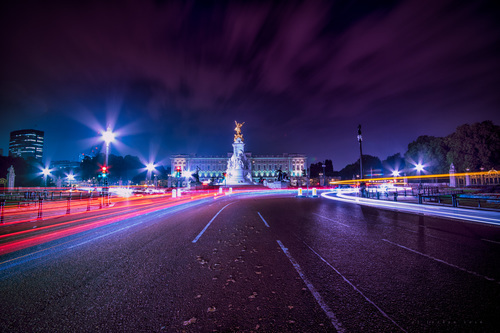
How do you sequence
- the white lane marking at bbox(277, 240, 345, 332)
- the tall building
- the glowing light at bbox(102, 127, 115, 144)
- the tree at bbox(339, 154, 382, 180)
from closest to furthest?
the white lane marking at bbox(277, 240, 345, 332) → the glowing light at bbox(102, 127, 115, 144) → the tree at bbox(339, 154, 382, 180) → the tall building

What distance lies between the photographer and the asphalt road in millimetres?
2930

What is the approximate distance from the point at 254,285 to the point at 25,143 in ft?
604

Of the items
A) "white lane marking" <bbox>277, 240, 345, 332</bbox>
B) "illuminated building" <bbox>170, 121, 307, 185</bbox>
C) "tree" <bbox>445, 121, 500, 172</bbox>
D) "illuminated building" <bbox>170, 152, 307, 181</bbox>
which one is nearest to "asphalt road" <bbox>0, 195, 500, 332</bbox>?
"white lane marking" <bbox>277, 240, 345, 332</bbox>

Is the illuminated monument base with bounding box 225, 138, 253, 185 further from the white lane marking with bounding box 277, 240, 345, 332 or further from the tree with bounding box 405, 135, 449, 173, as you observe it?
the white lane marking with bounding box 277, 240, 345, 332

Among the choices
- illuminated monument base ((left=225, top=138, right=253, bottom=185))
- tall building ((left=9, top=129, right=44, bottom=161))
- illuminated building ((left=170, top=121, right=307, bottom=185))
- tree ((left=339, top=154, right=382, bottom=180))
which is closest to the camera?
illuminated monument base ((left=225, top=138, right=253, bottom=185))

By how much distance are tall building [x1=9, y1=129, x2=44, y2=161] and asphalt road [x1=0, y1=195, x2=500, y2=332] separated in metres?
174

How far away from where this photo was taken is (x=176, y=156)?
13350 centimetres

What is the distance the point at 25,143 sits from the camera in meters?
130

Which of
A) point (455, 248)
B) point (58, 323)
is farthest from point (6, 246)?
point (455, 248)

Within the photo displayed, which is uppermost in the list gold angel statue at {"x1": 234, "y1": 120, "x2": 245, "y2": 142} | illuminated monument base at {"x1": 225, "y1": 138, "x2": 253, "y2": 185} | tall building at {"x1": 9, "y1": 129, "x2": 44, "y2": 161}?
tall building at {"x1": 9, "y1": 129, "x2": 44, "y2": 161}

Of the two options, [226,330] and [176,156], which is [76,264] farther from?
[176,156]

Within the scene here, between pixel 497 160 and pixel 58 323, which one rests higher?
pixel 497 160

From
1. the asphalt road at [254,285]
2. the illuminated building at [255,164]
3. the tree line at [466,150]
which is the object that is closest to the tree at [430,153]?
the tree line at [466,150]

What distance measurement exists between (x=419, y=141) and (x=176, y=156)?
386ft
